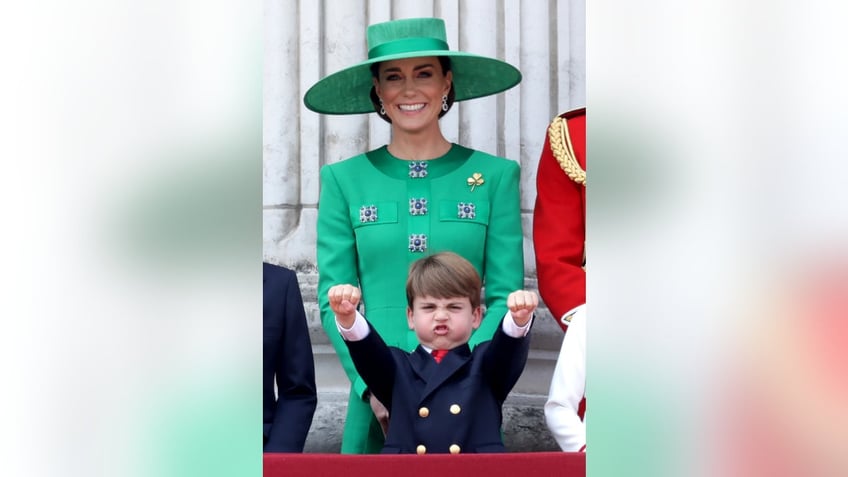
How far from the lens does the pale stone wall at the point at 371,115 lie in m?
2.79

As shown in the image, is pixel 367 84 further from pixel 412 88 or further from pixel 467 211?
pixel 467 211

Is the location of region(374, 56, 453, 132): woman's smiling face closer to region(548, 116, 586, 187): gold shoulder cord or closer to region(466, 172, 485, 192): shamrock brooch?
region(466, 172, 485, 192): shamrock brooch

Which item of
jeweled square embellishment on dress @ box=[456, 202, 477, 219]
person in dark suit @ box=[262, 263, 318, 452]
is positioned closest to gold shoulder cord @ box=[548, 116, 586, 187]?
jeweled square embellishment on dress @ box=[456, 202, 477, 219]

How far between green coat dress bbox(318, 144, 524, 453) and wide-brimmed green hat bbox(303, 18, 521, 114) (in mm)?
160

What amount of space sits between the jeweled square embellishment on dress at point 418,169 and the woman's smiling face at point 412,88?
0.25ft

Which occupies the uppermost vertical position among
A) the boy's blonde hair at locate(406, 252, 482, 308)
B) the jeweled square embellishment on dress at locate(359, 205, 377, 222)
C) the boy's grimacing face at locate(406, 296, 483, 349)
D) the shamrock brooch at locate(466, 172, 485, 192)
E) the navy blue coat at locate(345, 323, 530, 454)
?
the shamrock brooch at locate(466, 172, 485, 192)

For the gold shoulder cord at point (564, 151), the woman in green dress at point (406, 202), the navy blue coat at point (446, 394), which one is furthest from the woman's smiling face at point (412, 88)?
the navy blue coat at point (446, 394)

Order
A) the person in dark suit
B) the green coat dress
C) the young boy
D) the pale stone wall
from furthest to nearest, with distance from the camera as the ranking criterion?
the pale stone wall < the green coat dress < the person in dark suit < the young boy

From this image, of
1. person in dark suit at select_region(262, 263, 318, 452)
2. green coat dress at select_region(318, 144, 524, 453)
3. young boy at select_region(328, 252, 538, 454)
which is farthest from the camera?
green coat dress at select_region(318, 144, 524, 453)

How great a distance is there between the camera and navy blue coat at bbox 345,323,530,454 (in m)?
2.18
